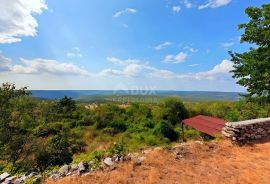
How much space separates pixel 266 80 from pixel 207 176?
42.5 feet

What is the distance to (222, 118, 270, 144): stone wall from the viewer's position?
35.2 ft

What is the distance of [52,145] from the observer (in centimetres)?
1736

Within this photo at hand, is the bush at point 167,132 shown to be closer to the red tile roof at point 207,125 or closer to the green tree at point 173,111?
the green tree at point 173,111

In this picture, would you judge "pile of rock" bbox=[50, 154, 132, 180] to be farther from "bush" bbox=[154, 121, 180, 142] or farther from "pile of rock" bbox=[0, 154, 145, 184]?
"bush" bbox=[154, 121, 180, 142]

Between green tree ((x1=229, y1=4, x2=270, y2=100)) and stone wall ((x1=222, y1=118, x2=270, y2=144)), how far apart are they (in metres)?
7.21

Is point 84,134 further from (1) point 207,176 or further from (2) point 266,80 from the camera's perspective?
(1) point 207,176

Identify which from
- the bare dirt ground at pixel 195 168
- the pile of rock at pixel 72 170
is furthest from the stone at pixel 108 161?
the pile of rock at pixel 72 170

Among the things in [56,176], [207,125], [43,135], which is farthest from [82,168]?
[43,135]

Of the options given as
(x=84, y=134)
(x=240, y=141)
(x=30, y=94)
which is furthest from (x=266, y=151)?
(x=84, y=134)

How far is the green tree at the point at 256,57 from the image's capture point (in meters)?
18.0

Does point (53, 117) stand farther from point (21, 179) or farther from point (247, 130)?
point (247, 130)

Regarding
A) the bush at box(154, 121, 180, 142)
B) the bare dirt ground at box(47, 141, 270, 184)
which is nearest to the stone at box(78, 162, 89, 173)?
the bare dirt ground at box(47, 141, 270, 184)

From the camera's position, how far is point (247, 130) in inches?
427

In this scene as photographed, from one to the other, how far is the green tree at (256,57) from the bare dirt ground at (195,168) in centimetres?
926
